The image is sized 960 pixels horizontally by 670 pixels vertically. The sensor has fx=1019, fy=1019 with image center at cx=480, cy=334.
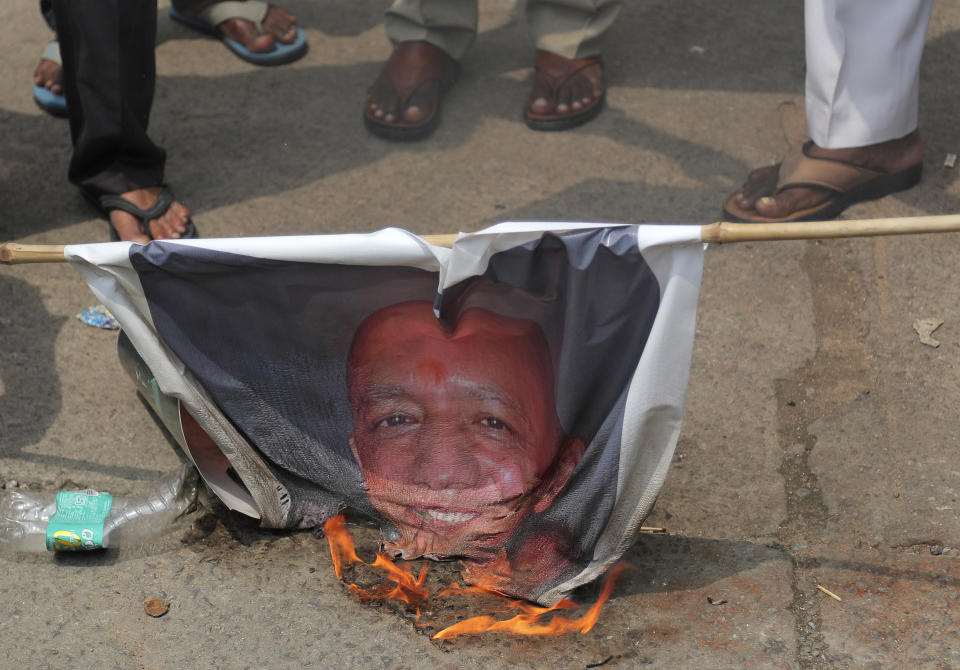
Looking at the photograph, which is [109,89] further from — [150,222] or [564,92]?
[564,92]

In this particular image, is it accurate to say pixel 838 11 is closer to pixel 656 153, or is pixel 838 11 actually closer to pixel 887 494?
pixel 656 153

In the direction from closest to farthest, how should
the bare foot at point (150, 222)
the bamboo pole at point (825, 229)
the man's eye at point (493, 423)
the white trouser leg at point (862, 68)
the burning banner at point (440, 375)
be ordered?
1. the bamboo pole at point (825, 229)
2. the burning banner at point (440, 375)
3. the man's eye at point (493, 423)
4. the white trouser leg at point (862, 68)
5. the bare foot at point (150, 222)

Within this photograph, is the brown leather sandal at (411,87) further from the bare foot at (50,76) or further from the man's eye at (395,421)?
the man's eye at (395,421)

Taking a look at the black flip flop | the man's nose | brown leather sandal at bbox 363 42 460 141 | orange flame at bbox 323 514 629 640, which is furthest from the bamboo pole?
brown leather sandal at bbox 363 42 460 141

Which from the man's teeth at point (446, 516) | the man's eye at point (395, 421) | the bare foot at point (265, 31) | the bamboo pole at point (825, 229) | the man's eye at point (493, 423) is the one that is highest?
the bamboo pole at point (825, 229)

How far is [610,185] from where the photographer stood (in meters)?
3.60

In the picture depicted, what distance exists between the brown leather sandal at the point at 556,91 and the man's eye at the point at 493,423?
6.07 feet

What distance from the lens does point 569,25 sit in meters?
3.91

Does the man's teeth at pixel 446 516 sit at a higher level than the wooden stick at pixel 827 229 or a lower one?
lower

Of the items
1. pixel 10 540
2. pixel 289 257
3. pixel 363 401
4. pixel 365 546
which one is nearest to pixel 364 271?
pixel 289 257

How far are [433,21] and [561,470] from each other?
7.51ft

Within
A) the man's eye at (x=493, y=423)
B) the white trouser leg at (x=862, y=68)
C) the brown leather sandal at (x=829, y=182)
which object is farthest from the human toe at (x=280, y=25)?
the man's eye at (x=493, y=423)

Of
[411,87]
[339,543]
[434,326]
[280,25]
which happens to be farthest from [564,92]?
[339,543]

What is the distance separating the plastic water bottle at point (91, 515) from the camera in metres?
2.39
